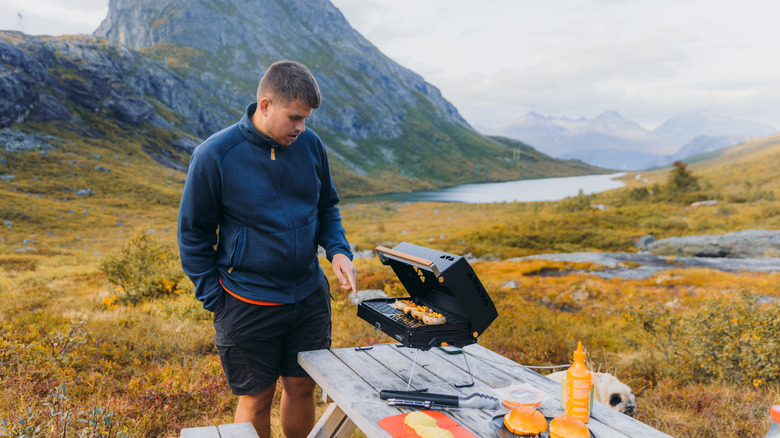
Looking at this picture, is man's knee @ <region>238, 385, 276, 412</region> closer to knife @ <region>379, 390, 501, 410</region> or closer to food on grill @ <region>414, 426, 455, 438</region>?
knife @ <region>379, 390, 501, 410</region>

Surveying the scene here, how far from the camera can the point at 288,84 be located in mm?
2447

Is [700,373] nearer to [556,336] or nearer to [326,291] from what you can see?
[556,336]

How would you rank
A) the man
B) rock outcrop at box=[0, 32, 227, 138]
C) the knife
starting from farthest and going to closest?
1. rock outcrop at box=[0, 32, 227, 138]
2. the man
3. the knife

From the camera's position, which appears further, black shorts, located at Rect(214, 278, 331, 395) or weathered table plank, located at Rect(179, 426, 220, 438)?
black shorts, located at Rect(214, 278, 331, 395)

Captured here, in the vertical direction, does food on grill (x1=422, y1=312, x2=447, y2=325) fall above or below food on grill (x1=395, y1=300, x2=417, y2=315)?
above

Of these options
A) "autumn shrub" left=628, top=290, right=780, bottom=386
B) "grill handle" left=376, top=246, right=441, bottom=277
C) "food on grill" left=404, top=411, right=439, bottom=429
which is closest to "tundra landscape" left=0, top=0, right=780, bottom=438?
"autumn shrub" left=628, top=290, right=780, bottom=386

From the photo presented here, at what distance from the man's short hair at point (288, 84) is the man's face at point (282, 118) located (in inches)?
1.3

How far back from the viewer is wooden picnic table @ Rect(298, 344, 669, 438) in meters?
2.09

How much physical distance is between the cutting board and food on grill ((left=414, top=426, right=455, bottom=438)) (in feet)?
0.11

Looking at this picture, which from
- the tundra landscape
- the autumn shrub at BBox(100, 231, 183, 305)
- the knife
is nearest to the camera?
the knife

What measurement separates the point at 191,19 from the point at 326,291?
523 ft

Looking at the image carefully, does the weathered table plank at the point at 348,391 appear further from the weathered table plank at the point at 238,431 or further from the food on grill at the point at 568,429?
the food on grill at the point at 568,429

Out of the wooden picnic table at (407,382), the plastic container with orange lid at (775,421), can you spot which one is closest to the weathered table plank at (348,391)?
the wooden picnic table at (407,382)

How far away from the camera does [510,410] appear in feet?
7.29
